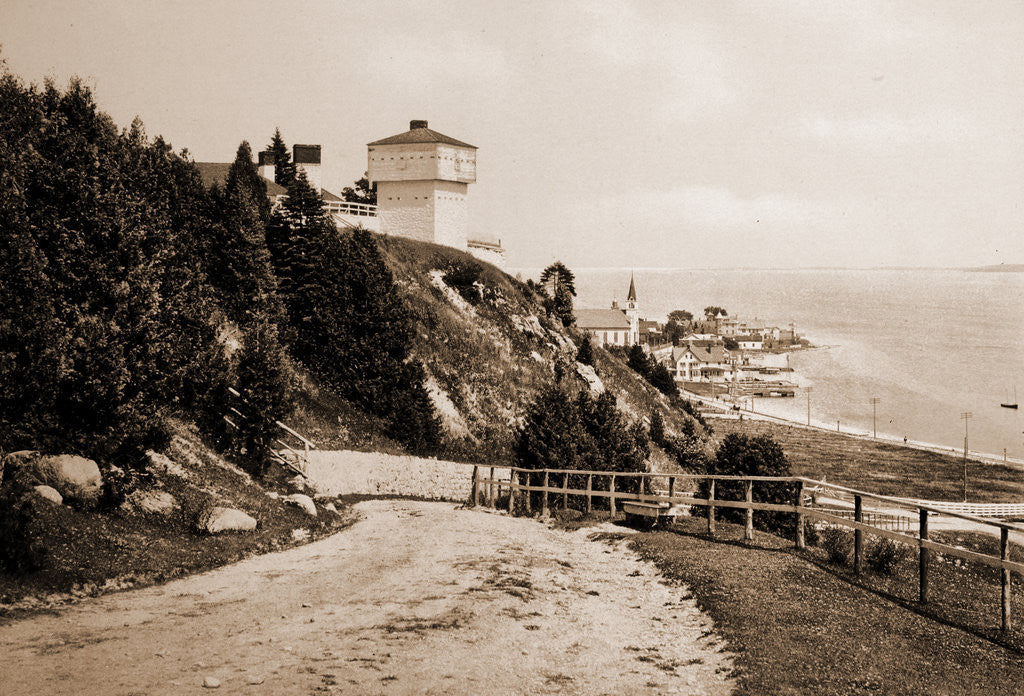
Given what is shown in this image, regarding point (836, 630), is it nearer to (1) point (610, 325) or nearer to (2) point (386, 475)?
(2) point (386, 475)

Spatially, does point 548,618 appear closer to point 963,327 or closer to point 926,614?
point 926,614

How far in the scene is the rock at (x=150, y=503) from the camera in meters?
17.9

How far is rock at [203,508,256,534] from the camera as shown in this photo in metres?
18.6

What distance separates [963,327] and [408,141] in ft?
492

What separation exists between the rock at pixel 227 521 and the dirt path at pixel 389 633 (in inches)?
70.5

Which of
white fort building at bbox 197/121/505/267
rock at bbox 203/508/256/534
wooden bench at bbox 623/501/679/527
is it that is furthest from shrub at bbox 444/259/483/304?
rock at bbox 203/508/256/534

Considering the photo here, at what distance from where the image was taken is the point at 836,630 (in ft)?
37.3

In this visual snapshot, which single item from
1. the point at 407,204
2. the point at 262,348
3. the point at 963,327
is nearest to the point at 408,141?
the point at 407,204

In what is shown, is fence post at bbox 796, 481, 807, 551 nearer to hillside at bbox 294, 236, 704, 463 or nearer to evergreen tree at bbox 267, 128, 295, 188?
hillside at bbox 294, 236, 704, 463

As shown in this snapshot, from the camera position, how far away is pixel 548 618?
12547mm

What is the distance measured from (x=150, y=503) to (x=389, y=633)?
9248 millimetres

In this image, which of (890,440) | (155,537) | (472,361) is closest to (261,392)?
(155,537)

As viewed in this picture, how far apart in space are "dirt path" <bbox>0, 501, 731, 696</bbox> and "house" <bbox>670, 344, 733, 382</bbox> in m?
165

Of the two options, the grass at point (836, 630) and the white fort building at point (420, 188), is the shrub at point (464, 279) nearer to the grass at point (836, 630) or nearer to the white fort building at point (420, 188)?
the white fort building at point (420, 188)
